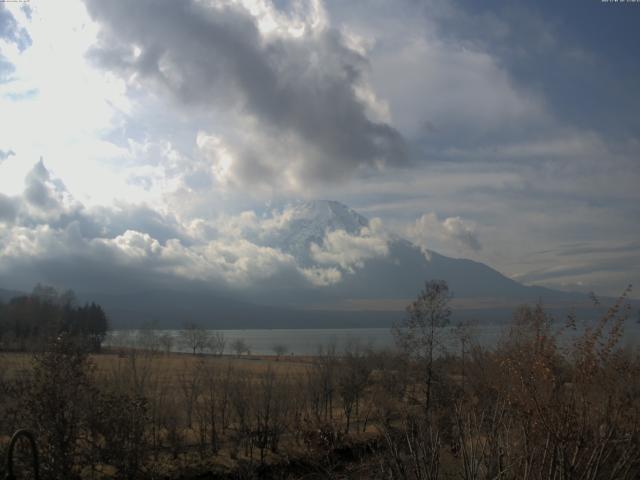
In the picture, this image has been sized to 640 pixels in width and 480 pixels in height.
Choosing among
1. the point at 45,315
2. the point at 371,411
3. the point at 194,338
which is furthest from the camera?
the point at 194,338

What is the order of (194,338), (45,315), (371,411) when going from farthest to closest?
(194,338)
(45,315)
(371,411)

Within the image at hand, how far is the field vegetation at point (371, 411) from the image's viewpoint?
10352mm

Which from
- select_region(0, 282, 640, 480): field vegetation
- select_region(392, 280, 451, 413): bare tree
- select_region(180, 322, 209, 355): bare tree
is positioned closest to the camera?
select_region(0, 282, 640, 480): field vegetation

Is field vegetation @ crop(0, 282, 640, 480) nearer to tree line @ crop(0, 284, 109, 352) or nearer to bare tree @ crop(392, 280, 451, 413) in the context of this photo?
bare tree @ crop(392, 280, 451, 413)

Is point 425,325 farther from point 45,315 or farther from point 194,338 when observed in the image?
point 194,338

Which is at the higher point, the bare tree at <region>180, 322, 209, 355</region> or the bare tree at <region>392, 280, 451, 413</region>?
the bare tree at <region>392, 280, 451, 413</region>

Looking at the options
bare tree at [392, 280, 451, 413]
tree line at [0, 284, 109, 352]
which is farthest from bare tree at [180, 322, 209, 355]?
bare tree at [392, 280, 451, 413]

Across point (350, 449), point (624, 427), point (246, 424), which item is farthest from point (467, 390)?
point (624, 427)

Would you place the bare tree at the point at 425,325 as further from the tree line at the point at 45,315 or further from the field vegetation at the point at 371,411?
the tree line at the point at 45,315

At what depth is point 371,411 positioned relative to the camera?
40.6 m

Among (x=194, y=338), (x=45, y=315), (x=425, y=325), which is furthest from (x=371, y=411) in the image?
(x=194, y=338)

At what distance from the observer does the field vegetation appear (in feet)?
34.0

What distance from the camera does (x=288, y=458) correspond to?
30516mm

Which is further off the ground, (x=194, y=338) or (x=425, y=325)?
(x=425, y=325)
